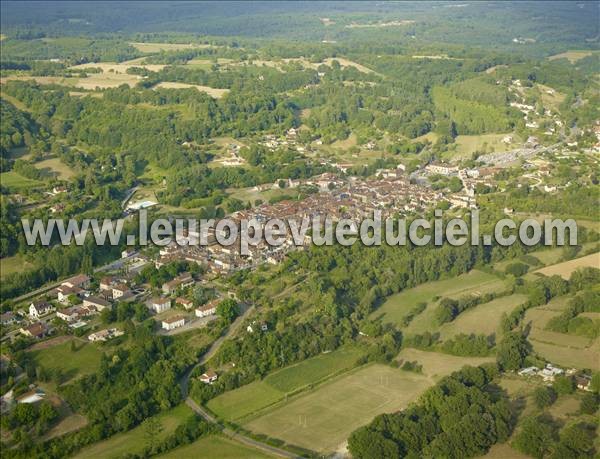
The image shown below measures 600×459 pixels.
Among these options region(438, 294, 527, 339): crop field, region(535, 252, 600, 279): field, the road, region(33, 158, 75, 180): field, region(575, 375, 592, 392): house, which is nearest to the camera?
the road

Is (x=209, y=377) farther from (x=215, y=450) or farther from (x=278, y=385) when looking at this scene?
(x=215, y=450)

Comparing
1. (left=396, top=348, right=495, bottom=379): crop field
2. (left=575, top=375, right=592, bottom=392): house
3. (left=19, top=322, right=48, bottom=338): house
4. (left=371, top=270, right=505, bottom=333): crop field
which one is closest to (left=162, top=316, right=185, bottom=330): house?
(left=19, top=322, right=48, bottom=338): house

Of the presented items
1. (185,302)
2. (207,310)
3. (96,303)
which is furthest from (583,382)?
(96,303)

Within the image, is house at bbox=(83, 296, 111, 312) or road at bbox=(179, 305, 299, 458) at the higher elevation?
house at bbox=(83, 296, 111, 312)

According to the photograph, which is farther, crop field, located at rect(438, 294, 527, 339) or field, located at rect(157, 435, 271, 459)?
crop field, located at rect(438, 294, 527, 339)

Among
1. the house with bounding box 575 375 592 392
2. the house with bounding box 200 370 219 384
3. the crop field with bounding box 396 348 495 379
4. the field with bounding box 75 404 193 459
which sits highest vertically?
the house with bounding box 200 370 219 384

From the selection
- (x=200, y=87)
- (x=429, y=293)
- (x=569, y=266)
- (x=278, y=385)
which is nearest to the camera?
(x=278, y=385)

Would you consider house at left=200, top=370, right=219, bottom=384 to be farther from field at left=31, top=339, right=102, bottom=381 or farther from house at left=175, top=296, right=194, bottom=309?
house at left=175, top=296, right=194, bottom=309

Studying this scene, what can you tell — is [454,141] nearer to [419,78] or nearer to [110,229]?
[419,78]
